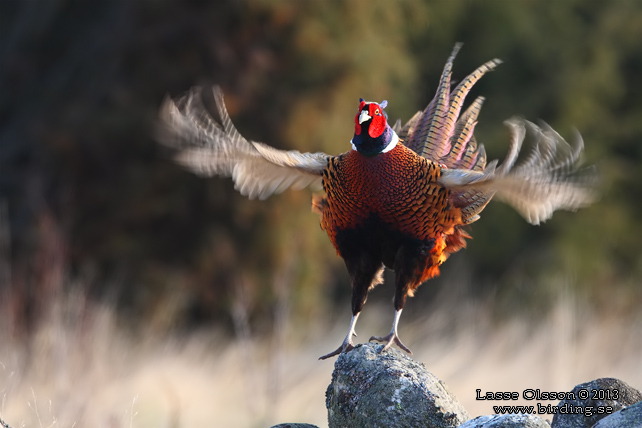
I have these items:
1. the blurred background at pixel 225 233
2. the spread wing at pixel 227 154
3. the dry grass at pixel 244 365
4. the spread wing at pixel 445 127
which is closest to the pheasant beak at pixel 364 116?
the spread wing at pixel 227 154

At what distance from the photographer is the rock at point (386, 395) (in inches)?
130

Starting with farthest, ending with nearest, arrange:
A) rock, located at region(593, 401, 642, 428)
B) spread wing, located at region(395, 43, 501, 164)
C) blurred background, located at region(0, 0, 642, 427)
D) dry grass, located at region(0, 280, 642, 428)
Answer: blurred background, located at region(0, 0, 642, 427), dry grass, located at region(0, 280, 642, 428), spread wing, located at region(395, 43, 501, 164), rock, located at region(593, 401, 642, 428)

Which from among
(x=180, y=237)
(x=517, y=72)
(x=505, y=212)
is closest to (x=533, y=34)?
(x=517, y=72)

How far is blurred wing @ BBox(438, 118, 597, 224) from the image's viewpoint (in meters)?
3.48

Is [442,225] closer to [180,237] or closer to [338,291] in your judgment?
[180,237]

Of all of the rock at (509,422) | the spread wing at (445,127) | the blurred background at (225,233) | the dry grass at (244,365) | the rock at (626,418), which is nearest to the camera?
the rock at (626,418)

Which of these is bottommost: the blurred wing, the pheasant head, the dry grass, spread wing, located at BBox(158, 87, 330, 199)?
the blurred wing

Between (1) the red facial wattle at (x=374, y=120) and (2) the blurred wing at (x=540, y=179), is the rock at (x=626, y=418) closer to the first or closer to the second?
(2) the blurred wing at (x=540, y=179)

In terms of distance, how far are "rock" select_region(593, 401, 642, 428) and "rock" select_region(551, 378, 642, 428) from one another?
11.7 inches

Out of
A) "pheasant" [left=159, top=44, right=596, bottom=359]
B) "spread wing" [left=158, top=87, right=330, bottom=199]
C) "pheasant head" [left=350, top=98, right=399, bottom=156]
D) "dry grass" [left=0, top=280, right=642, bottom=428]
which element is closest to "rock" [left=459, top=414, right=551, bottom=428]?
"pheasant" [left=159, top=44, right=596, bottom=359]

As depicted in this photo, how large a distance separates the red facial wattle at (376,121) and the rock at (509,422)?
1274mm

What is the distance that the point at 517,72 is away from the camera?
47.5 feet

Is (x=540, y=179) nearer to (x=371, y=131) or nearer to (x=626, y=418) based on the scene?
(x=371, y=131)

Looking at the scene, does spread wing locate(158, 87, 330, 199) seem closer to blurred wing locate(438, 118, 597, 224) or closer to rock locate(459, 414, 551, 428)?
blurred wing locate(438, 118, 597, 224)
